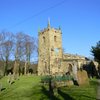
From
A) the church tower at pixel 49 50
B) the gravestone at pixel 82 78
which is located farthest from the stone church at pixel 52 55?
the gravestone at pixel 82 78

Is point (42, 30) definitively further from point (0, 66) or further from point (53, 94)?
point (53, 94)

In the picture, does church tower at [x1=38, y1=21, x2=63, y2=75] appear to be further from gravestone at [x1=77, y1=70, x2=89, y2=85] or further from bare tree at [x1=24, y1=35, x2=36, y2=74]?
gravestone at [x1=77, y1=70, x2=89, y2=85]

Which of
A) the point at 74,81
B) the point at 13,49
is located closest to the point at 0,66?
the point at 13,49

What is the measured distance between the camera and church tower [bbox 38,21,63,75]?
63750 millimetres

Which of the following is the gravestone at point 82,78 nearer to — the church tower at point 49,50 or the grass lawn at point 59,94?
the grass lawn at point 59,94

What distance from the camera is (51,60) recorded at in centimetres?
6372

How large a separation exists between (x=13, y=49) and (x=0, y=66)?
481 inches

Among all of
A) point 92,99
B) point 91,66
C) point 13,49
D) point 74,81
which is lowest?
point 92,99

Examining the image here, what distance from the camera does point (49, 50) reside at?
6397cm

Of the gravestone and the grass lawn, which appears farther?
the gravestone

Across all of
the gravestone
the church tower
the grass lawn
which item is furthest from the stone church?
the grass lawn

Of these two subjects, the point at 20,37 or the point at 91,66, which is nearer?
the point at 91,66

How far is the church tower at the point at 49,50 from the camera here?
63.8 m

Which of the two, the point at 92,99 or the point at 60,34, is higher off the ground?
the point at 60,34
